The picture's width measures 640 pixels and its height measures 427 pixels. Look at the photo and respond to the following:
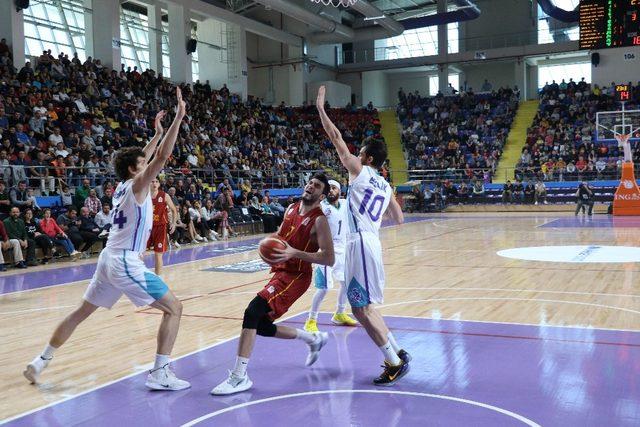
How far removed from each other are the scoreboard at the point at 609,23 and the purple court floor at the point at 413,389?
15.8m

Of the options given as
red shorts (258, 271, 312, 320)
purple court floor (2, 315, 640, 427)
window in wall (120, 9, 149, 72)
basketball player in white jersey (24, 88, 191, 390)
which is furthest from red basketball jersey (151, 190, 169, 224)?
window in wall (120, 9, 149, 72)

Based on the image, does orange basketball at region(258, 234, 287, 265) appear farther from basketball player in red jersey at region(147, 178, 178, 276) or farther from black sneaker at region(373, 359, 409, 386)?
basketball player in red jersey at region(147, 178, 178, 276)

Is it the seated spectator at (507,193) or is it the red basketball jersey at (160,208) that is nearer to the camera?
the red basketball jersey at (160,208)

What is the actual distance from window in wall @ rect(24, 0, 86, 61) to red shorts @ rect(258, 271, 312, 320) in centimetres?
2371

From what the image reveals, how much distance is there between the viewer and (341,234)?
261 inches

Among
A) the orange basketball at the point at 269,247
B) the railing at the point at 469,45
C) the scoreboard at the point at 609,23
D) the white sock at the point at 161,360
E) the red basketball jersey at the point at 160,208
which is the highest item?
the railing at the point at 469,45

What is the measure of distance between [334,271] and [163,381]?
268cm

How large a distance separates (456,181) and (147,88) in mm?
13956

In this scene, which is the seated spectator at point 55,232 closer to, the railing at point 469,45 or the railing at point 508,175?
the railing at point 508,175

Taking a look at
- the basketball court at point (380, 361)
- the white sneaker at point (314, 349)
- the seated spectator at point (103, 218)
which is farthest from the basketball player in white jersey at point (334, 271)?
the seated spectator at point (103, 218)

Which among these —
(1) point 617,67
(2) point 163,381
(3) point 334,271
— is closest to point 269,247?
(2) point 163,381

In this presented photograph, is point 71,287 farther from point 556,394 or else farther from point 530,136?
point 530,136

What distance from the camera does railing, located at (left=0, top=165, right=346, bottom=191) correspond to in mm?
13492

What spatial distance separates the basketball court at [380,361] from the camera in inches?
154
